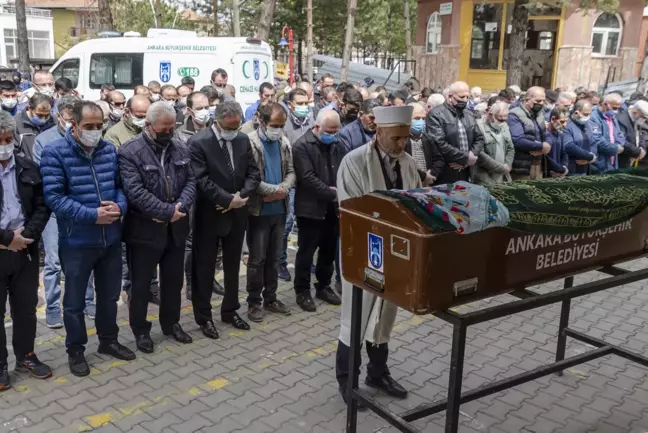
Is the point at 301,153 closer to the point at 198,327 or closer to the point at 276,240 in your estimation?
the point at 276,240

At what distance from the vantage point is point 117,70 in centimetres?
1332

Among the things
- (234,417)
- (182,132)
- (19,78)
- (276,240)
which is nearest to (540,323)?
(276,240)

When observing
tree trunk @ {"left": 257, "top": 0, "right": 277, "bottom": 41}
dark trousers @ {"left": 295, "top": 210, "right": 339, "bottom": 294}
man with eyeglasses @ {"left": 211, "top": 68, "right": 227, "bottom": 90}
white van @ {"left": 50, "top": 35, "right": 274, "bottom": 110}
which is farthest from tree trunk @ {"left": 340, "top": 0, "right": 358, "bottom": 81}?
dark trousers @ {"left": 295, "top": 210, "right": 339, "bottom": 294}

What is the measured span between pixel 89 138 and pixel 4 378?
5.77ft

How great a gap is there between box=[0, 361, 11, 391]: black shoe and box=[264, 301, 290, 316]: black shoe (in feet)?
7.49

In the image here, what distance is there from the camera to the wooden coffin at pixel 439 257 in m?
2.82

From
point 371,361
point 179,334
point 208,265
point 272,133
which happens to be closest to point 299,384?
point 371,361

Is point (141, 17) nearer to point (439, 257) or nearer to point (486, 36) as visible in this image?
point (486, 36)

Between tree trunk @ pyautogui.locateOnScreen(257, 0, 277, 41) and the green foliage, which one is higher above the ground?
the green foliage

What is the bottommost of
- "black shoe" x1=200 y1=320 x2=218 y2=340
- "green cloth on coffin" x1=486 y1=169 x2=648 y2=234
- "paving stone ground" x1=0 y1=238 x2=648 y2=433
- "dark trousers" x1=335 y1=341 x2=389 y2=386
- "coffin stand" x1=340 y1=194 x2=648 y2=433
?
"paving stone ground" x1=0 y1=238 x2=648 y2=433

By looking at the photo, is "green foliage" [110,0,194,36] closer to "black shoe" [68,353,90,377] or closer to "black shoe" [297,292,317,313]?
"black shoe" [297,292,317,313]

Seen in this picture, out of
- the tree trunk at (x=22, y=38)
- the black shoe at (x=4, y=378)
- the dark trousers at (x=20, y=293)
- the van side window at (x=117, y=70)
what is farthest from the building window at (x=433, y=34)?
the black shoe at (x=4, y=378)

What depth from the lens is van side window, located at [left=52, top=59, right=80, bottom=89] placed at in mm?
13477

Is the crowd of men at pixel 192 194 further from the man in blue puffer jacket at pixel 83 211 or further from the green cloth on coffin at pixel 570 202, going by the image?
the green cloth on coffin at pixel 570 202
